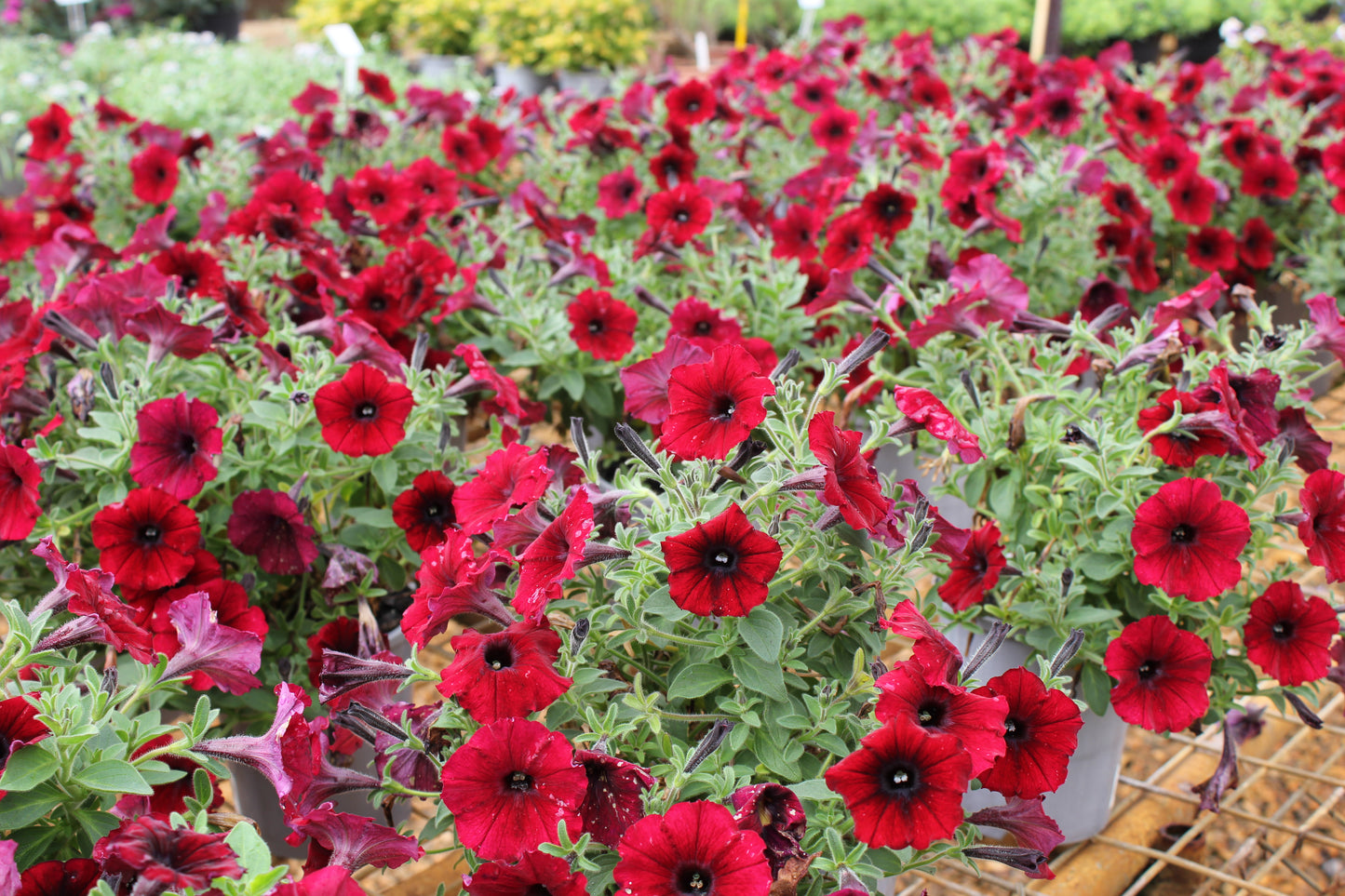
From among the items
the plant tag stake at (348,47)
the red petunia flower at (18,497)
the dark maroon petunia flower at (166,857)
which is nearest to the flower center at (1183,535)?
the dark maroon petunia flower at (166,857)

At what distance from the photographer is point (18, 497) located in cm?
119

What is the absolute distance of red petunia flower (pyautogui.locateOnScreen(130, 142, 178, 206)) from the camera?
2238 millimetres

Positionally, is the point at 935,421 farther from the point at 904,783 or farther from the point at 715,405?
the point at 904,783

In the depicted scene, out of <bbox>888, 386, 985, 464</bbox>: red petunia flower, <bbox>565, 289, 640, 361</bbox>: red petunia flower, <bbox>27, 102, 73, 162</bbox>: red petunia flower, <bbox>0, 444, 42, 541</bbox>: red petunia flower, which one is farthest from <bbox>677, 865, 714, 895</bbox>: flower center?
<bbox>27, 102, 73, 162</bbox>: red petunia flower

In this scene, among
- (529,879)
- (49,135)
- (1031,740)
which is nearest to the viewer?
(529,879)

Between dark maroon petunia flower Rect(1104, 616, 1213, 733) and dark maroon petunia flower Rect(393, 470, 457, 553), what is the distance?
78cm

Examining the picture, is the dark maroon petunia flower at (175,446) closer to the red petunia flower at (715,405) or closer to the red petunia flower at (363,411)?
the red petunia flower at (363,411)

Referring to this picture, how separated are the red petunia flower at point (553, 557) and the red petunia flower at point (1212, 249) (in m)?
1.84

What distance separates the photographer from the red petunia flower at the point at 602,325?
66.1 inches

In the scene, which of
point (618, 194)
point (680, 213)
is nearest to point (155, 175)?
point (618, 194)

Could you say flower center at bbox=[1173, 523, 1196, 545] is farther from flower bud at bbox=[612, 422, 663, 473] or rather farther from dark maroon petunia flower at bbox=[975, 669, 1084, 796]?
flower bud at bbox=[612, 422, 663, 473]

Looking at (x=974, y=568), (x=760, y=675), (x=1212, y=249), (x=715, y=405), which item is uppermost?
(x=715, y=405)

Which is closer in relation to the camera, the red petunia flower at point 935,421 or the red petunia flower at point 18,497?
the red petunia flower at point 935,421

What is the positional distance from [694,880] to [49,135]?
244 centimetres
